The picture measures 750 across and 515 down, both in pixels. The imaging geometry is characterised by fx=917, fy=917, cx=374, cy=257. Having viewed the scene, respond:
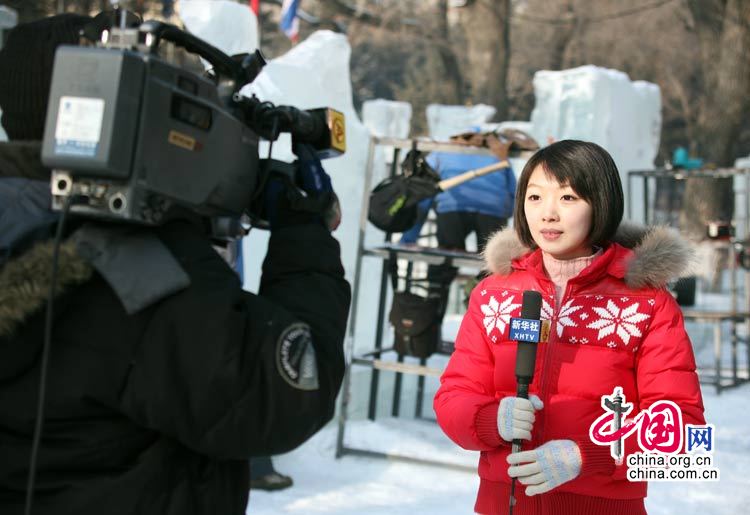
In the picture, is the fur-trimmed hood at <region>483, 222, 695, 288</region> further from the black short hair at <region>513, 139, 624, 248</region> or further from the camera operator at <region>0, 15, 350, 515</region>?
the camera operator at <region>0, 15, 350, 515</region>

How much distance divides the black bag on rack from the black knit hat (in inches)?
154

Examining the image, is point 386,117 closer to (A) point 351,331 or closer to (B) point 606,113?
(B) point 606,113

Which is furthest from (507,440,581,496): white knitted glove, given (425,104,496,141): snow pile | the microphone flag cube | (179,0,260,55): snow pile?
(425,104,496,141): snow pile

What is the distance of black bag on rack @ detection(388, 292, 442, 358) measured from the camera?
539 cm

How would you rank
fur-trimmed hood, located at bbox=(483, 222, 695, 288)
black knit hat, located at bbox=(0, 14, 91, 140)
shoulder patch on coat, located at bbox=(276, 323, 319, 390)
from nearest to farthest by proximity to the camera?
shoulder patch on coat, located at bbox=(276, 323, 319, 390), black knit hat, located at bbox=(0, 14, 91, 140), fur-trimmed hood, located at bbox=(483, 222, 695, 288)

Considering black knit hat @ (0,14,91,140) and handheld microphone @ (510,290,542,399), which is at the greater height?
black knit hat @ (0,14,91,140)

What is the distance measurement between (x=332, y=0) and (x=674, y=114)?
15995mm

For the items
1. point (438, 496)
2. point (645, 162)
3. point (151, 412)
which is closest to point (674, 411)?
point (151, 412)

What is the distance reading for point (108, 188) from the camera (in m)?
1.36

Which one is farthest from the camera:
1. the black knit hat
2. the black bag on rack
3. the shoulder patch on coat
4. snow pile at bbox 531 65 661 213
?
snow pile at bbox 531 65 661 213

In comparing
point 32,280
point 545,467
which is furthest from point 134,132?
point 545,467

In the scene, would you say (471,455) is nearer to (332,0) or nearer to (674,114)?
(332,0)

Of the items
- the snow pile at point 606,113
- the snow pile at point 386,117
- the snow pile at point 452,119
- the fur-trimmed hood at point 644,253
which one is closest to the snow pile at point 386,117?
the snow pile at point 386,117

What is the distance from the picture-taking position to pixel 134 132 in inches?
52.7
